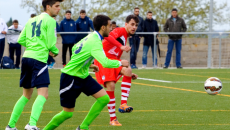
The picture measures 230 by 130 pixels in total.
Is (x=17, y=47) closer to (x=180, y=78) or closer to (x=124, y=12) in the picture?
(x=180, y=78)

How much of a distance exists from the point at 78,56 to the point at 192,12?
92.6 ft

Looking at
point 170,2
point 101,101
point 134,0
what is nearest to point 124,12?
point 134,0

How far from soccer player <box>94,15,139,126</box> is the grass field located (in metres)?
0.25

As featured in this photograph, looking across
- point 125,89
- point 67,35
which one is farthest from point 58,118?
point 67,35

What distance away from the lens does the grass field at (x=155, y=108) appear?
6.22 meters

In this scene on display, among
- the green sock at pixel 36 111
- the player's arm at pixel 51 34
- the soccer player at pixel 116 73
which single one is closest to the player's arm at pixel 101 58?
the player's arm at pixel 51 34

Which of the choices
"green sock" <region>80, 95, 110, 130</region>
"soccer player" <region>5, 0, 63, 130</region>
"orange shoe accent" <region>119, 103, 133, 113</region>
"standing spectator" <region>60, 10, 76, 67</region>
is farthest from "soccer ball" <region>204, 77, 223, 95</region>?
"standing spectator" <region>60, 10, 76, 67</region>

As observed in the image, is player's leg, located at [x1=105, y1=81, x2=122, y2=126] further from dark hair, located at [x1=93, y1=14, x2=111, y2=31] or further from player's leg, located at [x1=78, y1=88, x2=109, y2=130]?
dark hair, located at [x1=93, y1=14, x2=111, y2=31]

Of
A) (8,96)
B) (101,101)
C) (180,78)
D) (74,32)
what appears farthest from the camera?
(74,32)

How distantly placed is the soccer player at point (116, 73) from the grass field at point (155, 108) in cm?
25

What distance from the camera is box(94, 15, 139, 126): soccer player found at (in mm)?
6367

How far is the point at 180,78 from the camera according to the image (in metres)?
13.5

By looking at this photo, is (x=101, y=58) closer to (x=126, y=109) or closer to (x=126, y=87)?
(x=126, y=109)

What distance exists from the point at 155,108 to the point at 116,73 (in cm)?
155
